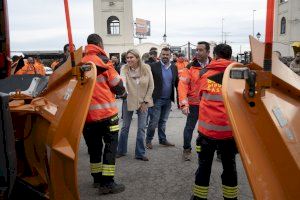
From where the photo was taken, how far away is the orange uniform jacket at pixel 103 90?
4.36 meters

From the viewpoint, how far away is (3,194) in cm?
271

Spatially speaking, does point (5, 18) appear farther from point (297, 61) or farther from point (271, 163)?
point (297, 61)

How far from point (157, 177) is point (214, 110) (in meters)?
1.92

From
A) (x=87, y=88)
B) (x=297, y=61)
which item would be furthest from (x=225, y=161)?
(x=297, y=61)

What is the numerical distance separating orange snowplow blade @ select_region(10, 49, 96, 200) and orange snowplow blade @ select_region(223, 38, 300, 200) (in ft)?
3.92

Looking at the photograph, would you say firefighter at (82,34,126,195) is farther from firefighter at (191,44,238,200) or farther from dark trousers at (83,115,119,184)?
firefighter at (191,44,238,200)

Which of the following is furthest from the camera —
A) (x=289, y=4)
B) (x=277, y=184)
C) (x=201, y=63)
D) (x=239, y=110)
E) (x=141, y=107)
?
(x=289, y=4)

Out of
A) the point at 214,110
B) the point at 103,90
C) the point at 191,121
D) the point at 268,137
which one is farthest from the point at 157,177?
the point at 268,137

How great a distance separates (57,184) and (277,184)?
170cm

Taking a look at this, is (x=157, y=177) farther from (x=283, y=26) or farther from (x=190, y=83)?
(x=283, y=26)

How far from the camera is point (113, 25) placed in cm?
3722

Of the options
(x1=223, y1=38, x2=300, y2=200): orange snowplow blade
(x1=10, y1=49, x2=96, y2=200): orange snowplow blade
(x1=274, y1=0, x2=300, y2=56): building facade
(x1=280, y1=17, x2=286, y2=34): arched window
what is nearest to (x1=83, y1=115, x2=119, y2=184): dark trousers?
(x1=10, y1=49, x2=96, y2=200): orange snowplow blade

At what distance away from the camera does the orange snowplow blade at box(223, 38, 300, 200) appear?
1857 mm

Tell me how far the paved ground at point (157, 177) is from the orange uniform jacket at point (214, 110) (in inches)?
46.6
